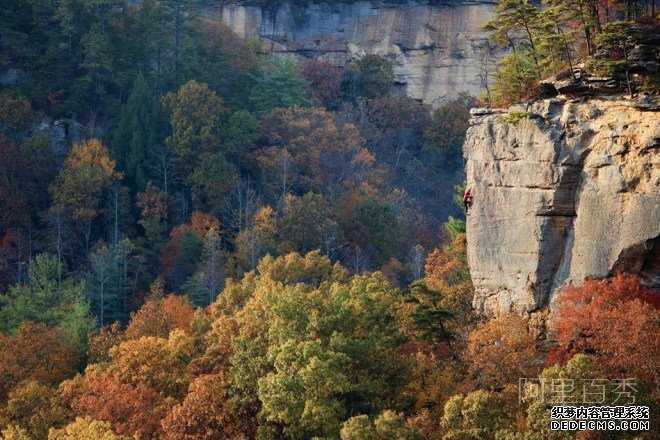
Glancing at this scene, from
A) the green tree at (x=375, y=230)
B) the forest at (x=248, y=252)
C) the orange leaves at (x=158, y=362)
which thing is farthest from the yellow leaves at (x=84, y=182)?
the orange leaves at (x=158, y=362)

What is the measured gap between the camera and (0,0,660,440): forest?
34.0 meters

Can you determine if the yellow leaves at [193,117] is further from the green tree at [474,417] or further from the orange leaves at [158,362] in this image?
the green tree at [474,417]

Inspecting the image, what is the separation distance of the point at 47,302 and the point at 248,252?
28.6 feet

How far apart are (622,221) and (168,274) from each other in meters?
28.4

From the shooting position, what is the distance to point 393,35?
255ft

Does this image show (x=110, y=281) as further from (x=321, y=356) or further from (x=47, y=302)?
(x=321, y=356)

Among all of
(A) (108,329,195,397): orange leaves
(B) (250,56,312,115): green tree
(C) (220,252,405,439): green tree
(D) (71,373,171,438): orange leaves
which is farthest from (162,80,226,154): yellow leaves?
(C) (220,252,405,439): green tree

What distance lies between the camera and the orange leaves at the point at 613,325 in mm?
31141

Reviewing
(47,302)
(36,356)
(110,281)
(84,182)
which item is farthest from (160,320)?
(84,182)

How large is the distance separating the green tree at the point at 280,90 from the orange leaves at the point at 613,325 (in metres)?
35.9

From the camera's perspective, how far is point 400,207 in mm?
64625

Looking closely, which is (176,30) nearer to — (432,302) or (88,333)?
(88,333)

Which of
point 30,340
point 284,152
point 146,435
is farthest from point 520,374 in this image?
point 284,152

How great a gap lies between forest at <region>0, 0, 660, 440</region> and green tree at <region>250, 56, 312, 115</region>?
0.53 ft
